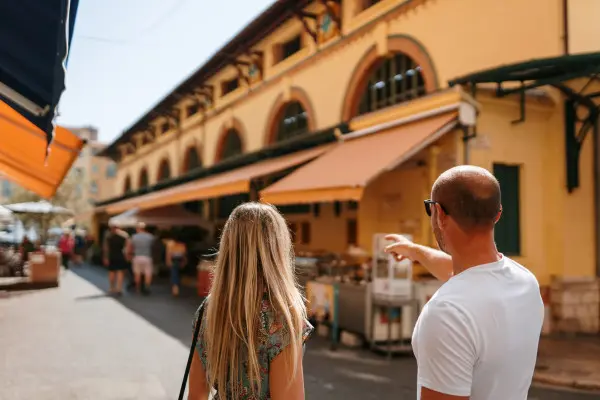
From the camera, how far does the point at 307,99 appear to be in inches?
560

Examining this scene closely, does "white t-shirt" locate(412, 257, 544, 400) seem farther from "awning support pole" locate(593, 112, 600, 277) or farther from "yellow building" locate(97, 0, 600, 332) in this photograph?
"awning support pole" locate(593, 112, 600, 277)

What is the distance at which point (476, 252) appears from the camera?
1658 millimetres

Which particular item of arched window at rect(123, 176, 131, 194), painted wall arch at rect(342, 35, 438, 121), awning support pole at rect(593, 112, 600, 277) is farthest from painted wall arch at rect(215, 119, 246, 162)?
arched window at rect(123, 176, 131, 194)

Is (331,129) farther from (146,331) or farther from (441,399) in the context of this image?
(441,399)

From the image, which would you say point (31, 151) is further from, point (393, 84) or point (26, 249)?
point (26, 249)

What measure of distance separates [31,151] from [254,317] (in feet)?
19.5

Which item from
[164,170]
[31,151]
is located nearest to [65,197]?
[164,170]

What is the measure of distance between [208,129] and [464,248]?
20182mm

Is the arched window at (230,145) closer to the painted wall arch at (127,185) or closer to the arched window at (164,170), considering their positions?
the arched window at (164,170)

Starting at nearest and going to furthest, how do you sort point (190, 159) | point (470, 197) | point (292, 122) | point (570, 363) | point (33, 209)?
point (470, 197)
point (570, 363)
point (292, 122)
point (33, 209)
point (190, 159)

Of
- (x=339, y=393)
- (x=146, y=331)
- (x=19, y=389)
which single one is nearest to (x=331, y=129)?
(x=146, y=331)

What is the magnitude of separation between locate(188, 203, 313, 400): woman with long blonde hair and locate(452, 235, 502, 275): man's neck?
0.70 metres

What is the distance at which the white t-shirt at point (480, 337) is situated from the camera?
1.47m

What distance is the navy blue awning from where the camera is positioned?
2863mm
